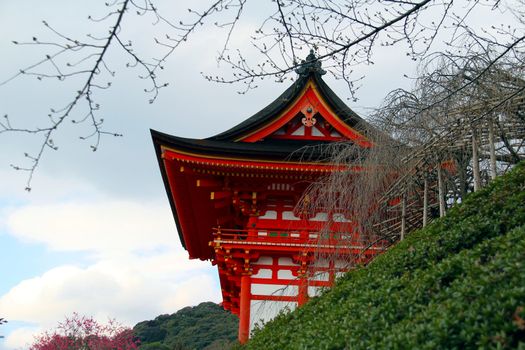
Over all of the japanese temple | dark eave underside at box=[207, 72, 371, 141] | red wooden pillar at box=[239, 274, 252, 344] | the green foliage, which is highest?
dark eave underside at box=[207, 72, 371, 141]

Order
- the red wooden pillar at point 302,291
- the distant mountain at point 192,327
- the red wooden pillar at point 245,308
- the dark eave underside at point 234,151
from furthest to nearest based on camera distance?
the distant mountain at point 192,327 < the red wooden pillar at point 245,308 < the dark eave underside at point 234,151 < the red wooden pillar at point 302,291

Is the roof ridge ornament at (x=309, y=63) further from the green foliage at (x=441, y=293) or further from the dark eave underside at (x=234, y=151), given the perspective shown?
the dark eave underside at (x=234, y=151)

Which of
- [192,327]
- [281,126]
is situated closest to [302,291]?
[281,126]

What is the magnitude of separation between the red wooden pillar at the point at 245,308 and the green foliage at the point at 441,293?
182 inches

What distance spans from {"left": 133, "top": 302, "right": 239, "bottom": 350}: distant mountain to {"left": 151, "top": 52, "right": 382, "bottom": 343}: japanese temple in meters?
17.9

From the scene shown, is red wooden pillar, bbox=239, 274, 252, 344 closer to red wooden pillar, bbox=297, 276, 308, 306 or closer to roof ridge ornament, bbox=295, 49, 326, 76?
red wooden pillar, bbox=297, 276, 308, 306

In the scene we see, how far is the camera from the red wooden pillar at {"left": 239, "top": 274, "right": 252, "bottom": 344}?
12.1 meters

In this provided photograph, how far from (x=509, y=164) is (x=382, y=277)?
3817mm

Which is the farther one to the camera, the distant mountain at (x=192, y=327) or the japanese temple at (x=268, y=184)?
the distant mountain at (x=192, y=327)

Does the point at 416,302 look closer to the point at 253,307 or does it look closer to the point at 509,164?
the point at 509,164

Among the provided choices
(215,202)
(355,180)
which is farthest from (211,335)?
(355,180)

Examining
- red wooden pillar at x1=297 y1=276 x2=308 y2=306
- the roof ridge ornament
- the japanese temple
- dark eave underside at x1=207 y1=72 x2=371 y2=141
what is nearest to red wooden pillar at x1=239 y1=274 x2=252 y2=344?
the japanese temple

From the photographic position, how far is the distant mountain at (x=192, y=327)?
1240 inches

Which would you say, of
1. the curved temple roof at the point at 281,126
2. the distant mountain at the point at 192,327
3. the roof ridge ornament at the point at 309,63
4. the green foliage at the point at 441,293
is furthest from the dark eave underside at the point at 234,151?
the distant mountain at the point at 192,327
